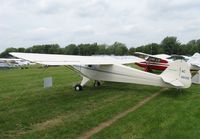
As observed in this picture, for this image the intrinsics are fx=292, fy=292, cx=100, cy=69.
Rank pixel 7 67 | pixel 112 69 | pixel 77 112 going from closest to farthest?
pixel 77 112 → pixel 112 69 → pixel 7 67

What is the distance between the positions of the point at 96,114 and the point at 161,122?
2.02m

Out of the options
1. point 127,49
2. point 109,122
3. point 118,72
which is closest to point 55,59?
point 118,72

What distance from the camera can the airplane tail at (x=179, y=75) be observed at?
11695 millimetres

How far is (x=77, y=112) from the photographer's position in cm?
909

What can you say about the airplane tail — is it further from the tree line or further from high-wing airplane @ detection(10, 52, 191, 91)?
the tree line

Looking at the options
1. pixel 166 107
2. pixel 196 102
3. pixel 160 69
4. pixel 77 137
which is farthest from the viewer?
pixel 160 69

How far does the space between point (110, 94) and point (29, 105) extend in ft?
12.5

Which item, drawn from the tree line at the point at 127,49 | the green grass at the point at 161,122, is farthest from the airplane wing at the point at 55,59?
the tree line at the point at 127,49

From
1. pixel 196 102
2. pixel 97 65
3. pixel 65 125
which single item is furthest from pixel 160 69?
pixel 65 125

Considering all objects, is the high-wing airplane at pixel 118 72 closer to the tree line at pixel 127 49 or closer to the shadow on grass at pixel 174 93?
the shadow on grass at pixel 174 93

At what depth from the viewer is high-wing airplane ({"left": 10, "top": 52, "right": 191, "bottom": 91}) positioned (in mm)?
11602

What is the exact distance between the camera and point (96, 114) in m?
8.80

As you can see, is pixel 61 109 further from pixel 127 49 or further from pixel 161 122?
pixel 127 49

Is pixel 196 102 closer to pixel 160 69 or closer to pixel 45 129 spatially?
pixel 45 129
